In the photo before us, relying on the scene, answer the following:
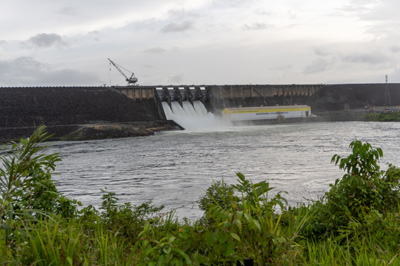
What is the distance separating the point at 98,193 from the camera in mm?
18766

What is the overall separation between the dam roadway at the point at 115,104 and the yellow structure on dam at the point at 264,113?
471cm

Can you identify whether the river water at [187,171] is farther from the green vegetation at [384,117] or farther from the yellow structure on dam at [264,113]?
the green vegetation at [384,117]

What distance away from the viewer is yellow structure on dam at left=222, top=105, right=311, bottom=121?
8138cm

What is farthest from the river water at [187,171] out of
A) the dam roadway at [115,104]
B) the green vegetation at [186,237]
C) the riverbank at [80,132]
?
the dam roadway at [115,104]

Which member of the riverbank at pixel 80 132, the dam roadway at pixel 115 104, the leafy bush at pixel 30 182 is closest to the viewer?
the leafy bush at pixel 30 182

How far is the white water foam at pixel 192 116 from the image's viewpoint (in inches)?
2992

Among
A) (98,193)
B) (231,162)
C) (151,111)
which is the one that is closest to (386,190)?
(98,193)

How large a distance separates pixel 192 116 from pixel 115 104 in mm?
14535

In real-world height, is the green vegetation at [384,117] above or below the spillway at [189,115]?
below

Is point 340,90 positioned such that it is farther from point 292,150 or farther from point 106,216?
point 106,216

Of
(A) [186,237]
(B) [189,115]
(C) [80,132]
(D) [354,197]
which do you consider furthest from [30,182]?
(B) [189,115]

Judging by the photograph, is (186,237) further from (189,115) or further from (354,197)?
(189,115)

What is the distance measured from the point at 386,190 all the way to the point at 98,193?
1417 cm

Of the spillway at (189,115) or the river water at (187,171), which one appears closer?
the river water at (187,171)
